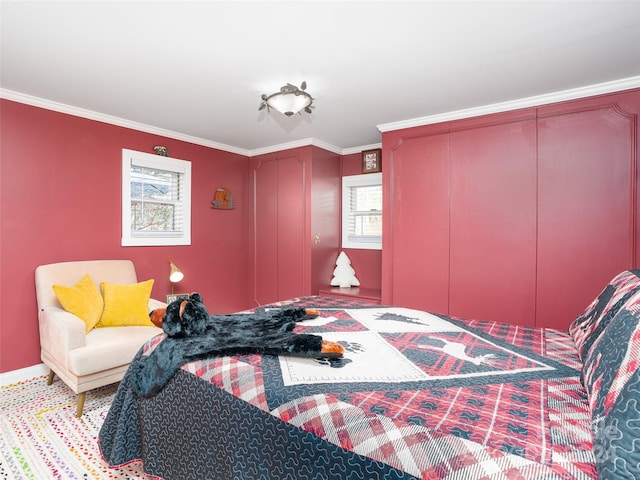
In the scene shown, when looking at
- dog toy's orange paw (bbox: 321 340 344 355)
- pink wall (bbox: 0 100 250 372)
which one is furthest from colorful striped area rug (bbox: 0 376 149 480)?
dog toy's orange paw (bbox: 321 340 344 355)

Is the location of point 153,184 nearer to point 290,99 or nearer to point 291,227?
point 291,227

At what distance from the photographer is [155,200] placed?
397 centimetres

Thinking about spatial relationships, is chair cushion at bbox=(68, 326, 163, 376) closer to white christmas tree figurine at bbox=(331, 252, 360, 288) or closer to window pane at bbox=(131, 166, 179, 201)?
Answer: window pane at bbox=(131, 166, 179, 201)

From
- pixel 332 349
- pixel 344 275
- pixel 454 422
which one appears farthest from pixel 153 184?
pixel 454 422

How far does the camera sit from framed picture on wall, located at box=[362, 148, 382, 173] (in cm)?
454

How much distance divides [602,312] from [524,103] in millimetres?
2219

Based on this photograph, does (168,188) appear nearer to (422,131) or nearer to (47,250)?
(47,250)

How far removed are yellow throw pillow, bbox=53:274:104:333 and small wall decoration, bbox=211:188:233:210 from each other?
1980mm

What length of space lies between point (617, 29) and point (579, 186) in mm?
1246

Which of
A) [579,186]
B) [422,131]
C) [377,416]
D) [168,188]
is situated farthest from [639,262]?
[168,188]

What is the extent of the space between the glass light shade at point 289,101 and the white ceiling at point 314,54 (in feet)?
0.58

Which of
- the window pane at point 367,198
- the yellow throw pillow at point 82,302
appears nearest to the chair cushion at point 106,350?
the yellow throw pillow at point 82,302

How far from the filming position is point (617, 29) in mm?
2055

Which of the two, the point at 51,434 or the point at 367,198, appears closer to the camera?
the point at 51,434
